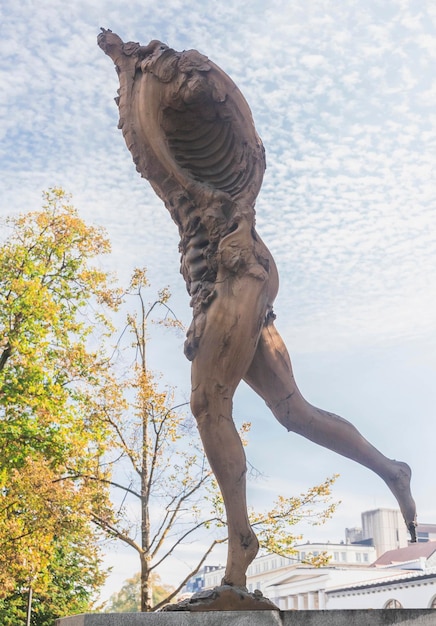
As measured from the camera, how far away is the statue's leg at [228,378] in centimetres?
360

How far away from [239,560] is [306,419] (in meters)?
0.95

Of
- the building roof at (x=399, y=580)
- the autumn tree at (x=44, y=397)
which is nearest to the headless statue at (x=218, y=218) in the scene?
the autumn tree at (x=44, y=397)

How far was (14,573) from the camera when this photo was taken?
17.0 metres

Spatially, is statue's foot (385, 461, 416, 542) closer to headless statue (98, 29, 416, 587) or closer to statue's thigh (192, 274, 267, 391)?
headless statue (98, 29, 416, 587)

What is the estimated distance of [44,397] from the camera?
59.4ft

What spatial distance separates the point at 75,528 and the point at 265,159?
13.6 metres

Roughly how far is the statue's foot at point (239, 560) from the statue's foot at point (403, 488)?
1.03 meters

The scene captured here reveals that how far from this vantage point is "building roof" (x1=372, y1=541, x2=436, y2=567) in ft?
209

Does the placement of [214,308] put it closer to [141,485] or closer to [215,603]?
[215,603]

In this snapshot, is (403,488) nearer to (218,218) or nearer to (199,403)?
(199,403)

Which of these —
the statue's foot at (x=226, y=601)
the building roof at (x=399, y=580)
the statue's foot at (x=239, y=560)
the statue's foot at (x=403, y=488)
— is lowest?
the statue's foot at (x=226, y=601)

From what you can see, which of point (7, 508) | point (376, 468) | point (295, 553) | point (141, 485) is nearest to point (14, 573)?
point (7, 508)

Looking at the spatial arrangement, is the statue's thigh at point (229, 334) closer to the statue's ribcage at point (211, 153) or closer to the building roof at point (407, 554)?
the statue's ribcage at point (211, 153)

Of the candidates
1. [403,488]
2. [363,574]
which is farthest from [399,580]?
[403,488]
